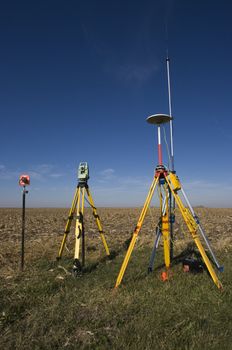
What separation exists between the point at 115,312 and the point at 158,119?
4.54 m

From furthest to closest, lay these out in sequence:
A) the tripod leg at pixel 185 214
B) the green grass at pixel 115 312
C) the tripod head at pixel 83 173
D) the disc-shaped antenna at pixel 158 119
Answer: the tripod head at pixel 83 173 → the disc-shaped antenna at pixel 158 119 → the tripod leg at pixel 185 214 → the green grass at pixel 115 312

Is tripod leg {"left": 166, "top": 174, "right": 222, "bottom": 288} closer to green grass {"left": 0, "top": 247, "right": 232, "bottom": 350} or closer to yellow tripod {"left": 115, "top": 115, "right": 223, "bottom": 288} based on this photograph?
yellow tripod {"left": 115, "top": 115, "right": 223, "bottom": 288}

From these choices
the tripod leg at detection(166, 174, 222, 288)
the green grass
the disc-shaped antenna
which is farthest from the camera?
the disc-shaped antenna

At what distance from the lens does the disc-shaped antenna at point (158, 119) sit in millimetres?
6333

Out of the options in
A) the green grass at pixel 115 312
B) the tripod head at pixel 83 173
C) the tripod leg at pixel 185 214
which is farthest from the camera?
the tripod head at pixel 83 173

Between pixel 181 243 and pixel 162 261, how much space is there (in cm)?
259

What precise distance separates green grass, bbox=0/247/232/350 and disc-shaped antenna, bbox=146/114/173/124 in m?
3.91

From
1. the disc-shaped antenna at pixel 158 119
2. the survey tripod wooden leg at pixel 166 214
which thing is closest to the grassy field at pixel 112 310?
the survey tripod wooden leg at pixel 166 214

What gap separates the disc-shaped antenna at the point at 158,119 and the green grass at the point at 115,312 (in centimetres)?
391

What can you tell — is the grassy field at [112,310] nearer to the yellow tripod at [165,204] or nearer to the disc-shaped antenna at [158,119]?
the yellow tripod at [165,204]

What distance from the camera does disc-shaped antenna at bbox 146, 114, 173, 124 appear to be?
633 cm

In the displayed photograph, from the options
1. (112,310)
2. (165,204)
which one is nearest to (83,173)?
(165,204)

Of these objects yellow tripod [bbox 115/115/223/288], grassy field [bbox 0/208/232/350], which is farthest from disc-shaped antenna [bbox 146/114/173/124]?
grassy field [bbox 0/208/232/350]

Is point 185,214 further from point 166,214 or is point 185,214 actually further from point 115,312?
point 115,312
